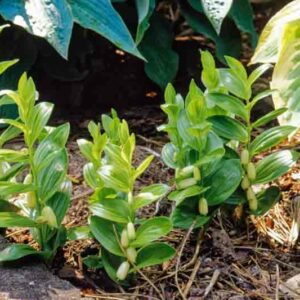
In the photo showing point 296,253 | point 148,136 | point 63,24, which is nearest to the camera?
point 296,253

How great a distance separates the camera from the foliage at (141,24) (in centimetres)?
171

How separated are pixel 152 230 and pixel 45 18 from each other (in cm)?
58

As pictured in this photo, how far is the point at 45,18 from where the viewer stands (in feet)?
5.64

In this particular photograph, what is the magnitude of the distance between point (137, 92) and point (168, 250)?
3.18 feet

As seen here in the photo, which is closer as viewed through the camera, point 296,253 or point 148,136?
point 296,253

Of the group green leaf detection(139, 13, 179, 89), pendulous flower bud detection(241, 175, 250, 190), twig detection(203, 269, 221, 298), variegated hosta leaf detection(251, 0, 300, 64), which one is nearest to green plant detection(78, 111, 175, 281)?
twig detection(203, 269, 221, 298)

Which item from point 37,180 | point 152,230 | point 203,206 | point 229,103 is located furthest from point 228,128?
point 37,180

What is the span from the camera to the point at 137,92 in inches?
91.1

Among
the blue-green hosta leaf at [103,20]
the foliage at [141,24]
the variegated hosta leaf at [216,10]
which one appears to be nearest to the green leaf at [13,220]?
the foliage at [141,24]

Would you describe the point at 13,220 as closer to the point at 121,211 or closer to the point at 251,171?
the point at 121,211

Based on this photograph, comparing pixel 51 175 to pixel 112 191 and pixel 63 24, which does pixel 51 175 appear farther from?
pixel 63 24

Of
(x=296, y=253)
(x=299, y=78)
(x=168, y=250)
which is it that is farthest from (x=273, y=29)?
(x=168, y=250)

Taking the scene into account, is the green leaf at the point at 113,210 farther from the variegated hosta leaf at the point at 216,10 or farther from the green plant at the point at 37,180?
the variegated hosta leaf at the point at 216,10

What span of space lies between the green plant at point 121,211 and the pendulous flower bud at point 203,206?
4.5 inches
